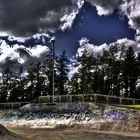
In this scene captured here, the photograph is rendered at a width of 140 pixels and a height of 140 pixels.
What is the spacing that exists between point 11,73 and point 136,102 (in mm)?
64648

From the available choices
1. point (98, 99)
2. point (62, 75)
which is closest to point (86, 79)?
point (62, 75)

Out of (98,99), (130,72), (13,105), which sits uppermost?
(130,72)

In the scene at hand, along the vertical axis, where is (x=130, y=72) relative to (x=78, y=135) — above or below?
above

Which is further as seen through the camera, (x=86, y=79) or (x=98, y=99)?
(x=86, y=79)

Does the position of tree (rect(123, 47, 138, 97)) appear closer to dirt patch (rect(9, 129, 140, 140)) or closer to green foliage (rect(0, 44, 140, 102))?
green foliage (rect(0, 44, 140, 102))

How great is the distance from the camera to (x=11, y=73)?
111 metres

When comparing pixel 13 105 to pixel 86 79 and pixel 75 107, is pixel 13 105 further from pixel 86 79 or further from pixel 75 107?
pixel 86 79

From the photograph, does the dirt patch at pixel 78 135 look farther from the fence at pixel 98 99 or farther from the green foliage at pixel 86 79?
the green foliage at pixel 86 79

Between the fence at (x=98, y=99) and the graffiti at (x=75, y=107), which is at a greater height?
the fence at (x=98, y=99)

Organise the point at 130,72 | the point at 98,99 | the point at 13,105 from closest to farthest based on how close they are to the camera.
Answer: the point at 98,99 → the point at 13,105 → the point at 130,72

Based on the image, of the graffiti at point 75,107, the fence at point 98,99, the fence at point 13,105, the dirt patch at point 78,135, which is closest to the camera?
the dirt patch at point 78,135

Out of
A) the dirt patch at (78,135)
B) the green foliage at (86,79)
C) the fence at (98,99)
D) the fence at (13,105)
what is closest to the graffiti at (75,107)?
the fence at (98,99)

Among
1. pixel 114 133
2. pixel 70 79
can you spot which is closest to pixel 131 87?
pixel 70 79

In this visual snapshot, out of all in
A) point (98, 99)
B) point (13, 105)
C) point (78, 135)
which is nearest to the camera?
point (78, 135)
